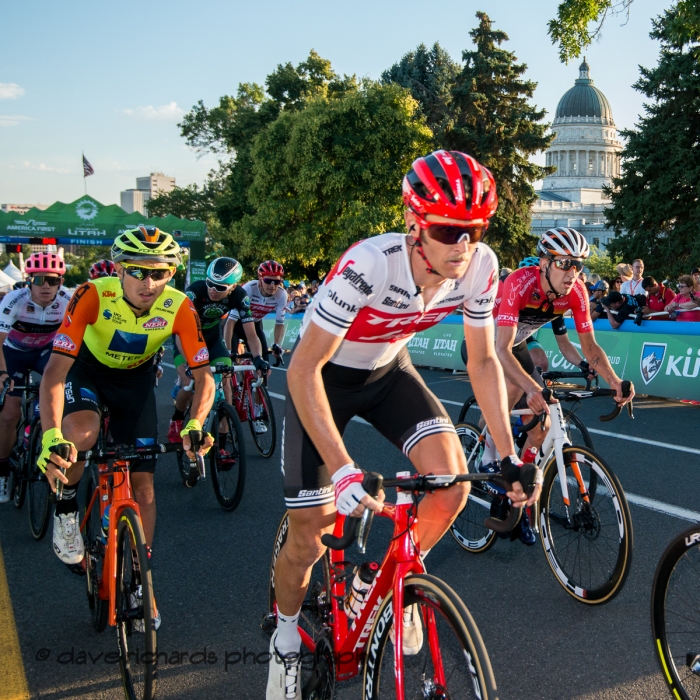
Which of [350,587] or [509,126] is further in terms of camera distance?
[509,126]

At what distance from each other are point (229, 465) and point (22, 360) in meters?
2.23

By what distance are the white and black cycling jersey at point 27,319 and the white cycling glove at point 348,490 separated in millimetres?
5157

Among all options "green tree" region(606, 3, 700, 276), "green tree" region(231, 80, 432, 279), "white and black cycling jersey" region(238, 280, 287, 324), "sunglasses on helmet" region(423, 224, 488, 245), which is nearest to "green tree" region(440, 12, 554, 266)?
"green tree" region(231, 80, 432, 279)

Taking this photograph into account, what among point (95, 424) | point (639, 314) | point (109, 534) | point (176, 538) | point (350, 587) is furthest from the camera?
point (639, 314)

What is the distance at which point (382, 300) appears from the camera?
10.3 ft

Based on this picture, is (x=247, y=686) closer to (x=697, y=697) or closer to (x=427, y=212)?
(x=697, y=697)

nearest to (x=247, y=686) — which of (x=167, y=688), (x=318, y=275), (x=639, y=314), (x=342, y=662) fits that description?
(x=167, y=688)

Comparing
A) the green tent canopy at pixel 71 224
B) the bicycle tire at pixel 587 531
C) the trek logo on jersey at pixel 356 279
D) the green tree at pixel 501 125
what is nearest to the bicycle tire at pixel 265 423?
the bicycle tire at pixel 587 531

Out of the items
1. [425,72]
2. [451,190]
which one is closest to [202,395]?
[451,190]

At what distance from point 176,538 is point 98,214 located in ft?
114

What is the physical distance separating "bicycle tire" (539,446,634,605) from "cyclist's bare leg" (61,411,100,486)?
2637 mm

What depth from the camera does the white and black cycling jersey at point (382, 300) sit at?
298cm

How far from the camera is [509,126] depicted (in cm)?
4525

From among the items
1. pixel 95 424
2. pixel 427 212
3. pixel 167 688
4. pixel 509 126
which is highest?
pixel 509 126
